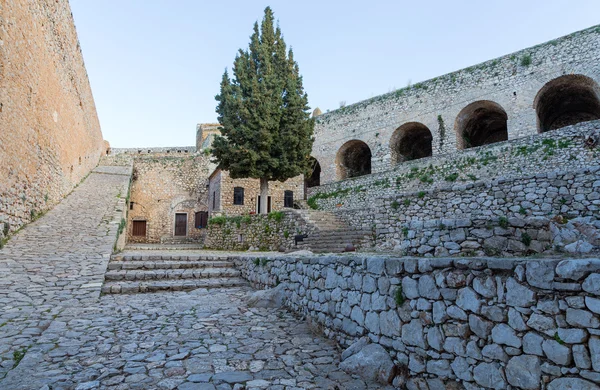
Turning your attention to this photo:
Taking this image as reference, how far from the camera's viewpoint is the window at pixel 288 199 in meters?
22.1

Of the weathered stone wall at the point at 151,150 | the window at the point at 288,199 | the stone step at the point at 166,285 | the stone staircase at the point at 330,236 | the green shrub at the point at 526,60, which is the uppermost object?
the green shrub at the point at 526,60

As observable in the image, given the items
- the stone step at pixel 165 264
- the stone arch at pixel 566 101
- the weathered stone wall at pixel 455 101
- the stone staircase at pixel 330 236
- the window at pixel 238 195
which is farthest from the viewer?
the window at pixel 238 195

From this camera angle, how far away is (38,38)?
1023 cm

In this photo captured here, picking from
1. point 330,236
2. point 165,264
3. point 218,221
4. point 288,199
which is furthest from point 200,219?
point 165,264

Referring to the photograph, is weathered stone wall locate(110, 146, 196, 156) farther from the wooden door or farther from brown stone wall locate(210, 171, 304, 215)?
brown stone wall locate(210, 171, 304, 215)

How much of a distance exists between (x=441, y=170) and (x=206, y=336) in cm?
1422

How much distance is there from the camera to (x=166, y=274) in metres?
7.39

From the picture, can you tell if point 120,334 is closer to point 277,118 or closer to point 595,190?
point 595,190

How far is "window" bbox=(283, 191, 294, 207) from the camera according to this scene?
22109mm

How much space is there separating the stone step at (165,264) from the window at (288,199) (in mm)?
13596

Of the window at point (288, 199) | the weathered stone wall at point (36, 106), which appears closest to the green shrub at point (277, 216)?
the weathered stone wall at point (36, 106)

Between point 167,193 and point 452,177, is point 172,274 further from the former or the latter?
point 167,193

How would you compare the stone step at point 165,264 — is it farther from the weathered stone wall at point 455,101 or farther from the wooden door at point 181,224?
the wooden door at point 181,224

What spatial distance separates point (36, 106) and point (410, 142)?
20.0m
